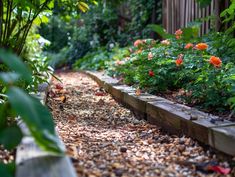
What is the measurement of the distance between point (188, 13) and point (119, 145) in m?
4.45

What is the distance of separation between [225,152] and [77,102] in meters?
2.42

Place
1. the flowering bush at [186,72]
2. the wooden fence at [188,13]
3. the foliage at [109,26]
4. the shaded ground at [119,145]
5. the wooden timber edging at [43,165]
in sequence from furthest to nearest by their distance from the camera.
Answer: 1. the foliage at [109,26]
2. the wooden fence at [188,13]
3. the flowering bush at [186,72]
4. the shaded ground at [119,145]
5. the wooden timber edging at [43,165]

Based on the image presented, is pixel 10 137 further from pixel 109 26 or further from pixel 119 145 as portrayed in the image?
pixel 109 26

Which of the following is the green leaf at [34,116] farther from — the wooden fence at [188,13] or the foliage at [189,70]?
the wooden fence at [188,13]

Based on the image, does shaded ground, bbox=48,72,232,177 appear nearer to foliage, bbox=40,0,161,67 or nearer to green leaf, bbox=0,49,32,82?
green leaf, bbox=0,49,32,82

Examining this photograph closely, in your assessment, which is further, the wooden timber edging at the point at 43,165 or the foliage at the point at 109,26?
the foliage at the point at 109,26

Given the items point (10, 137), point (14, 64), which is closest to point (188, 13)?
point (10, 137)

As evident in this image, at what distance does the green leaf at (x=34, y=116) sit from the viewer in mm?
1351

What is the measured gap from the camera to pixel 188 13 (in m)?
6.53

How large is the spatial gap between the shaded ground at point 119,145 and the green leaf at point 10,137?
1.00 feet

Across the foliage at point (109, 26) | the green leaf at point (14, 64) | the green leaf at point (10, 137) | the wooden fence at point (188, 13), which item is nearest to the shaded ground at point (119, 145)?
the green leaf at point (10, 137)

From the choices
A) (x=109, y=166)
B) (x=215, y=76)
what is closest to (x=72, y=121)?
(x=215, y=76)

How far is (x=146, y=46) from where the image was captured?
5316 mm

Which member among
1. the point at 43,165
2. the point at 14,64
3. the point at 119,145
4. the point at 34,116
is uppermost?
the point at 14,64
